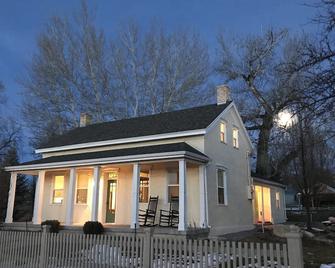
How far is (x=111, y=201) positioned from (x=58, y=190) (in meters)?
3.41

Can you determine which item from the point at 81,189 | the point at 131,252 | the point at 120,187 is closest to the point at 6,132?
the point at 81,189

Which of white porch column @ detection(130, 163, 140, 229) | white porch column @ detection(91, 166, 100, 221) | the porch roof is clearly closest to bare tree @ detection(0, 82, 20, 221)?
the porch roof

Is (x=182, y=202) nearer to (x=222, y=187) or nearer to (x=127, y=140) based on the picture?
(x=222, y=187)

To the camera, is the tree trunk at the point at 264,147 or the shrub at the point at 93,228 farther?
the tree trunk at the point at 264,147

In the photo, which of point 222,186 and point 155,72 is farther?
point 155,72

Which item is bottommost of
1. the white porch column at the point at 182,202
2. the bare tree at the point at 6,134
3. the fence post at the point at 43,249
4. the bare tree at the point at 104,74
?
the fence post at the point at 43,249

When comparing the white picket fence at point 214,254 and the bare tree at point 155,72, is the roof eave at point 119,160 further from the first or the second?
the bare tree at point 155,72

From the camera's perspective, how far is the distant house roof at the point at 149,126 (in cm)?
1658

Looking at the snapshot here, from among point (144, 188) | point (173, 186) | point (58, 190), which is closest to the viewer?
point (173, 186)

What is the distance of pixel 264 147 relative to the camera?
93.4ft

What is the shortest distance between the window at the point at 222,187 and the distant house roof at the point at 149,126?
260 cm

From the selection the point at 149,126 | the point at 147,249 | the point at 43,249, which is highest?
the point at 149,126

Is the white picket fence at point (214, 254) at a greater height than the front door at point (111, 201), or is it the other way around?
the front door at point (111, 201)

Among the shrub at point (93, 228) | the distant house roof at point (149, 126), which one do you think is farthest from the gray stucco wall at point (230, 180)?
the shrub at point (93, 228)
